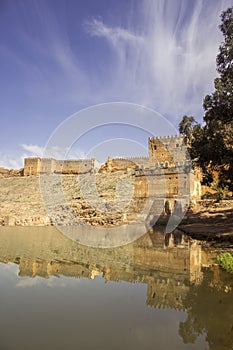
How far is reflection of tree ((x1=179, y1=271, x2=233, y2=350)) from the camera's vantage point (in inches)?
160

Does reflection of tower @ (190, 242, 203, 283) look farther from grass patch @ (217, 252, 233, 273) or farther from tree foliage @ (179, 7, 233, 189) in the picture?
tree foliage @ (179, 7, 233, 189)

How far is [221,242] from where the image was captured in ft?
43.3

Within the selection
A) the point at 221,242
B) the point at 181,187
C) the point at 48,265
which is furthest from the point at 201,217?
the point at 48,265

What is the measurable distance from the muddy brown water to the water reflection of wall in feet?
0.09

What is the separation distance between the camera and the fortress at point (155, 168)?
84.2 feet

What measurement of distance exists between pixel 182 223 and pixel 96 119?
955cm

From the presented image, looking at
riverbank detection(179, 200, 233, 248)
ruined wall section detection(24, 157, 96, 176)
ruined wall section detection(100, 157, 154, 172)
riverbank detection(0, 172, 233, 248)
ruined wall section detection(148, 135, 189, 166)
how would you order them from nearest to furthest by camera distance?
riverbank detection(179, 200, 233, 248) → riverbank detection(0, 172, 233, 248) → ruined wall section detection(148, 135, 189, 166) → ruined wall section detection(100, 157, 154, 172) → ruined wall section detection(24, 157, 96, 176)

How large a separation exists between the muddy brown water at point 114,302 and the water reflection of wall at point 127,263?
0.09ft

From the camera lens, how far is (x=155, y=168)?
2752 centimetres

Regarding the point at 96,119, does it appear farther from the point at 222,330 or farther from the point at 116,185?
the point at 116,185

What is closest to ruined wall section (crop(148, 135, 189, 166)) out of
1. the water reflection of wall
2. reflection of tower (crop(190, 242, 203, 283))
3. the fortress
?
the fortress

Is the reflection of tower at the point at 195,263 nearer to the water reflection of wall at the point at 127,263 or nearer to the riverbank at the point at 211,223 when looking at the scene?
the water reflection of wall at the point at 127,263

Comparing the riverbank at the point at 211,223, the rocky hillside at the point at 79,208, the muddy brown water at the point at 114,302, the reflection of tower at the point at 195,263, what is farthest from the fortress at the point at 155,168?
the muddy brown water at the point at 114,302

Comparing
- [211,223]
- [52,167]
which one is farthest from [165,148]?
[52,167]
